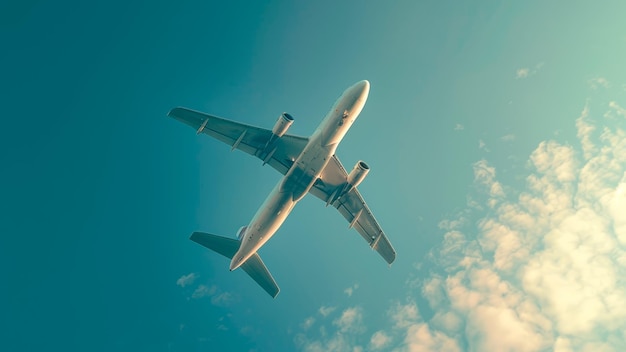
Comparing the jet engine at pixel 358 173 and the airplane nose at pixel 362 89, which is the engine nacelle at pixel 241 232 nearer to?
the jet engine at pixel 358 173

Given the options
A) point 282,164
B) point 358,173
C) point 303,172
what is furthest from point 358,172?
point 282,164

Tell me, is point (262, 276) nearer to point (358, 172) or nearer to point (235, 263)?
point (235, 263)

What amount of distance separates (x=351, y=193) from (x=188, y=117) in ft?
66.7

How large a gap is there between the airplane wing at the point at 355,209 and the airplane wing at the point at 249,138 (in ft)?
16.9

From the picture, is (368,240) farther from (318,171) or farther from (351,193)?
(318,171)

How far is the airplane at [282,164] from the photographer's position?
40.5m

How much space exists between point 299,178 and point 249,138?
283 inches

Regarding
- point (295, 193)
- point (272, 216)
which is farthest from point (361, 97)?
point (272, 216)

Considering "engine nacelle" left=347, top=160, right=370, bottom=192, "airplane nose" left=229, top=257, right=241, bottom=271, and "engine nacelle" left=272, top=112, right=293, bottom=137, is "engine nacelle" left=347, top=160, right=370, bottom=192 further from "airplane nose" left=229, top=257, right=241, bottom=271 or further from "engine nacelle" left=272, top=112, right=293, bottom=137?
"airplane nose" left=229, top=257, right=241, bottom=271

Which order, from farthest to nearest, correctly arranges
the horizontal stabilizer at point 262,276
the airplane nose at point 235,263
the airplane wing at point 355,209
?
the horizontal stabilizer at point 262,276 → the airplane wing at point 355,209 → the airplane nose at point 235,263

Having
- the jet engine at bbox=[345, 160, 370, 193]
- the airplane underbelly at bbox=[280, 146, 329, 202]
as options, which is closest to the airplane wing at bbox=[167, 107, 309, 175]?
the airplane underbelly at bbox=[280, 146, 329, 202]

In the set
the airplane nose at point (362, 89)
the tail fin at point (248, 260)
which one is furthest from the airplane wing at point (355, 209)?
the tail fin at point (248, 260)

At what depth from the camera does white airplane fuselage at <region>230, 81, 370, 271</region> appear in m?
40.1

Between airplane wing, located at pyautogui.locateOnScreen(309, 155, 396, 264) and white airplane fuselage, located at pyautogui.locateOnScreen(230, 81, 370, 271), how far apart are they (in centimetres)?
505
